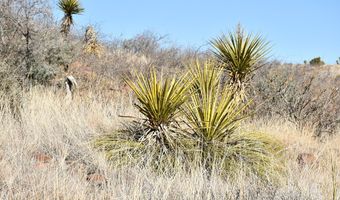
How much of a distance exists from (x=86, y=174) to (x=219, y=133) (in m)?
2.28

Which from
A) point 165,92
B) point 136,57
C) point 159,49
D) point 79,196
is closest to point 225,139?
point 165,92

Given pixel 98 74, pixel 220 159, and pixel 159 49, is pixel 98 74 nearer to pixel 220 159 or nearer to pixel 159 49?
pixel 159 49

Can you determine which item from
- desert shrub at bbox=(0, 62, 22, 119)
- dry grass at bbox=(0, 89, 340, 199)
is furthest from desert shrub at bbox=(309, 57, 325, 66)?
desert shrub at bbox=(0, 62, 22, 119)

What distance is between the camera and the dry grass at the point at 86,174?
432 cm

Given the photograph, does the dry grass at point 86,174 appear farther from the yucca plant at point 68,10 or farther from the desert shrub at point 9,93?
the yucca plant at point 68,10

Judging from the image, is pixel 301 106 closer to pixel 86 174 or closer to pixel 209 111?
pixel 209 111

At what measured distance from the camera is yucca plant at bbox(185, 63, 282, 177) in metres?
6.39

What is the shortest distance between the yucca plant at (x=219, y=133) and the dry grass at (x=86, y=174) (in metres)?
0.50

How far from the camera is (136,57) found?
2095 cm

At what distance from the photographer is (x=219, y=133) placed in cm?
677

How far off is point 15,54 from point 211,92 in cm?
741

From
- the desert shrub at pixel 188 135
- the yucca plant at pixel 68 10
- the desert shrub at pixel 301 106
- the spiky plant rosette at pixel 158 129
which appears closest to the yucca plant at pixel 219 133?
the desert shrub at pixel 188 135

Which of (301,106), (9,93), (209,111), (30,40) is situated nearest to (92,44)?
(30,40)

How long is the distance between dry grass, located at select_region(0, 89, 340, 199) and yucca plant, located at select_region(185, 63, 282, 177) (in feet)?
1.63
